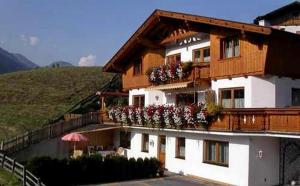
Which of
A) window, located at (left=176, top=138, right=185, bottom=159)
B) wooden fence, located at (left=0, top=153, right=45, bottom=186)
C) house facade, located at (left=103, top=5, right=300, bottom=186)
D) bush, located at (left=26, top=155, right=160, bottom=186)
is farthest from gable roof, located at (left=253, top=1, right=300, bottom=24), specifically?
wooden fence, located at (left=0, top=153, right=45, bottom=186)

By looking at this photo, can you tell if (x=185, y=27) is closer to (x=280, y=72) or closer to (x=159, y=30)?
(x=159, y=30)

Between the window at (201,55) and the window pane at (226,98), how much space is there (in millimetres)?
2722

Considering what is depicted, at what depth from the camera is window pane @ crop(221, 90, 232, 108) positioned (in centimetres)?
2372

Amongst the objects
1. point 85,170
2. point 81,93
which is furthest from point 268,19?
point 81,93

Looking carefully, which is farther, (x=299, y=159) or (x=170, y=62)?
(x=170, y=62)

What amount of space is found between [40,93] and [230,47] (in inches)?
1693

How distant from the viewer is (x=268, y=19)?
38.4 meters

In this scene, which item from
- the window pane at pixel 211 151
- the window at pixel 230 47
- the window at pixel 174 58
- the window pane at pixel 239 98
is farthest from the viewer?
the window at pixel 174 58

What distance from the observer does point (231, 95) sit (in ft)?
77.2

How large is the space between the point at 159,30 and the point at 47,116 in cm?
2351

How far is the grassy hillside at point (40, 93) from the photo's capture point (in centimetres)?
Result: 4710

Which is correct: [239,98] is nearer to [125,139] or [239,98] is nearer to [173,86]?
[173,86]

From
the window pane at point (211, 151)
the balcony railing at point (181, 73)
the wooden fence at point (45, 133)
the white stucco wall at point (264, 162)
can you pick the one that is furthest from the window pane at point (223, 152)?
the wooden fence at point (45, 133)

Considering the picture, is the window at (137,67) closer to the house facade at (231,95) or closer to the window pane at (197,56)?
the house facade at (231,95)
